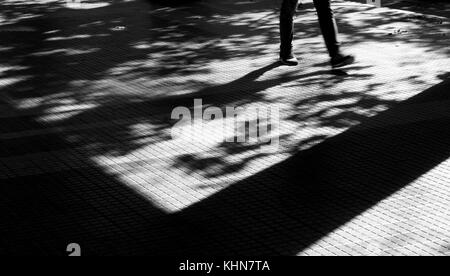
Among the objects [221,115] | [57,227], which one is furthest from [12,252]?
[221,115]

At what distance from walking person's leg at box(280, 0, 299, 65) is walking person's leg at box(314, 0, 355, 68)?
43cm

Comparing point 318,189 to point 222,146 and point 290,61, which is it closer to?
point 222,146

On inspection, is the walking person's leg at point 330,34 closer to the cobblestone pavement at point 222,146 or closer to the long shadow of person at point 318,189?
the cobblestone pavement at point 222,146

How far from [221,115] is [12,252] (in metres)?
3.44

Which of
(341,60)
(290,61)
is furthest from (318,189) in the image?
(290,61)

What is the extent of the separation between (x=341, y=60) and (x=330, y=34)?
0.33 metres

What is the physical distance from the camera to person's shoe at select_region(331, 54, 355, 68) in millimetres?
10133

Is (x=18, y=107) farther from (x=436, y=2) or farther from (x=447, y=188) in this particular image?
(x=436, y=2)
